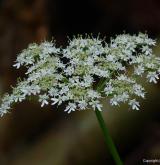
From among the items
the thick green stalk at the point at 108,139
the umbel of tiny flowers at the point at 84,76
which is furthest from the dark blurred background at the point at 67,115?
the thick green stalk at the point at 108,139

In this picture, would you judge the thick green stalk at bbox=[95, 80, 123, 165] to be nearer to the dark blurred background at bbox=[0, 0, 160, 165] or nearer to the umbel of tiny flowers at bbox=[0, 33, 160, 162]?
the umbel of tiny flowers at bbox=[0, 33, 160, 162]

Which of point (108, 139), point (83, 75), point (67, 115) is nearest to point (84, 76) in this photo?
point (83, 75)

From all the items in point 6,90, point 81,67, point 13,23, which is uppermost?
point 13,23

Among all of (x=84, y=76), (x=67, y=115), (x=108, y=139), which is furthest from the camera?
(x=67, y=115)

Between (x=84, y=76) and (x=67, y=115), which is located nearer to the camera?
(x=84, y=76)

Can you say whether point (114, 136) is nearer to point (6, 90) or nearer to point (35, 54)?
point (6, 90)

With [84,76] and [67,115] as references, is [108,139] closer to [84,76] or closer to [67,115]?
[84,76]

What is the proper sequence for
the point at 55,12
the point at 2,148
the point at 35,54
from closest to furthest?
the point at 35,54 → the point at 2,148 → the point at 55,12

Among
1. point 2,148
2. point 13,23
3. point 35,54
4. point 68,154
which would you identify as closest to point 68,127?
point 68,154
